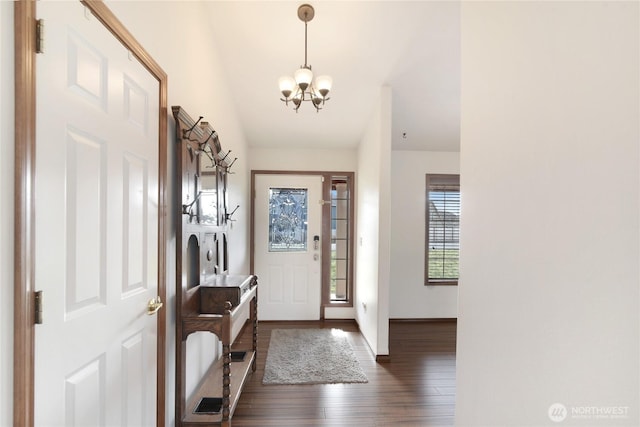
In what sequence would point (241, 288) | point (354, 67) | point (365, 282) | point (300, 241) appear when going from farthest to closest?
point (300, 241), point (365, 282), point (354, 67), point (241, 288)

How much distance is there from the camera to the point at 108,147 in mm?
1099

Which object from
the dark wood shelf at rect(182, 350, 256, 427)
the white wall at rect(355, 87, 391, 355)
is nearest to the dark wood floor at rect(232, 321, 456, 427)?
the dark wood shelf at rect(182, 350, 256, 427)

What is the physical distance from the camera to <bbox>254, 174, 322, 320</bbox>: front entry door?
4141 millimetres

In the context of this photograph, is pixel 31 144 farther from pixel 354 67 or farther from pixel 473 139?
pixel 354 67

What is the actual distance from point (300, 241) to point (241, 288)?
223 cm

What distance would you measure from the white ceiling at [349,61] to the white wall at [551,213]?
1425 mm

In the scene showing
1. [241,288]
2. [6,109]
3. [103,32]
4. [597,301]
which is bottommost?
[241,288]

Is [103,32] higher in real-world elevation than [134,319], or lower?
higher

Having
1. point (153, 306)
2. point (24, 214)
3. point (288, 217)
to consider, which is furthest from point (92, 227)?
point (288, 217)

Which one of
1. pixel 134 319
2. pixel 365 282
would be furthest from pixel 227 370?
pixel 365 282

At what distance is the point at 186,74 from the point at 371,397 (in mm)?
2705

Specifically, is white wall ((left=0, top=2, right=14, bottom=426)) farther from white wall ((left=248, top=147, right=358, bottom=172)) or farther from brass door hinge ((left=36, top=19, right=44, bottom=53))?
white wall ((left=248, top=147, right=358, bottom=172))

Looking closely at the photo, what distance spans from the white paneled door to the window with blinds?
367cm

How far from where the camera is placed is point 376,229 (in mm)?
3035
